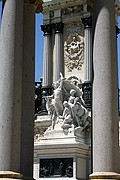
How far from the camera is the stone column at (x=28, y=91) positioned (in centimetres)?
1868

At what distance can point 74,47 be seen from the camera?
48.2m

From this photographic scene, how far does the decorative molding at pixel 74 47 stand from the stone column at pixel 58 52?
468 mm

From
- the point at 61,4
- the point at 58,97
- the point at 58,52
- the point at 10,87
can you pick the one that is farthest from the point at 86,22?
the point at 10,87

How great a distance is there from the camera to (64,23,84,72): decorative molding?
48.1 m

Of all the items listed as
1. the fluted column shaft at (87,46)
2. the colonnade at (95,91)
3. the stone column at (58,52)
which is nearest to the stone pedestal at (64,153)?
the fluted column shaft at (87,46)

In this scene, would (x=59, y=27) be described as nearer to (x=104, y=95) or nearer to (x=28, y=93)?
(x=28, y=93)

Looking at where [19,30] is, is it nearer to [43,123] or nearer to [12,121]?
[12,121]

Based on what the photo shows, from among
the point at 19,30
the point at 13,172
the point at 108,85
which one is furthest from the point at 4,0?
the point at 13,172

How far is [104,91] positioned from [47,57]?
33067 mm

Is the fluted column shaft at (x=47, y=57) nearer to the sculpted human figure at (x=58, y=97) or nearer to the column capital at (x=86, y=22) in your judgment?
the column capital at (x=86, y=22)

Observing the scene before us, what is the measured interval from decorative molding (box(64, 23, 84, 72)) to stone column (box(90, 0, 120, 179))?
30.8 m

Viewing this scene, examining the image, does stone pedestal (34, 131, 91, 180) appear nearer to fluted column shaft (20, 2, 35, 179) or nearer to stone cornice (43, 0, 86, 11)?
fluted column shaft (20, 2, 35, 179)

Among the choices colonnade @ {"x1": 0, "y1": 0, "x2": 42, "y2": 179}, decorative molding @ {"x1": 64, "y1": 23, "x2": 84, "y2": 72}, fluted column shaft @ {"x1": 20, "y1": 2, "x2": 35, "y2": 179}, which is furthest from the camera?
decorative molding @ {"x1": 64, "y1": 23, "x2": 84, "y2": 72}

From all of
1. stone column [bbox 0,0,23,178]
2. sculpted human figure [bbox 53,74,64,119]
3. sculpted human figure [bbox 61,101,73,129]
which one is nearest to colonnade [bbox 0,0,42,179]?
stone column [bbox 0,0,23,178]
